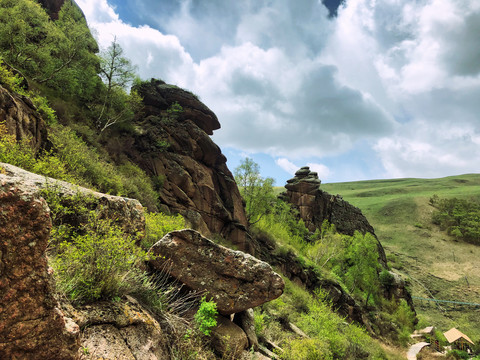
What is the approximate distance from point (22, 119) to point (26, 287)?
9304 millimetres

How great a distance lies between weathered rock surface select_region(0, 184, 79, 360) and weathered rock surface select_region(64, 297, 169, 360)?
1.98 feet

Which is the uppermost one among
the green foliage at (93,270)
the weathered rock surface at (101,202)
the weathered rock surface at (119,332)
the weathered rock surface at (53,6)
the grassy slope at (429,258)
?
the weathered rock surface at (53,6)

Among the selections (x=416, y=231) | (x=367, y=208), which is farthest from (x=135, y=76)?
(x=367, y=208)

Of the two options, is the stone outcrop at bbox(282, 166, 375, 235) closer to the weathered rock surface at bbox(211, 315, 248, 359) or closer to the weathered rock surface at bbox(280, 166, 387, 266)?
the weathered rock surface at bbox(280, 166, 387, 266)

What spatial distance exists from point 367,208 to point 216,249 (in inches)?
4899

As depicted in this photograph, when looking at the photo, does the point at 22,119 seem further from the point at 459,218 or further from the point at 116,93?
the point at 459,218

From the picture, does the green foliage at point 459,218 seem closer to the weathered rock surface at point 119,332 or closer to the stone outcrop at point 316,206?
the stone outcrop at point 316,206

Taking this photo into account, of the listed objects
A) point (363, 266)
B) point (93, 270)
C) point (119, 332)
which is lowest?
point (363, 266)

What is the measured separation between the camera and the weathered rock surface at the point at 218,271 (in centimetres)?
628

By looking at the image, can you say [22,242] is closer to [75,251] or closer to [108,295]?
[75,251]

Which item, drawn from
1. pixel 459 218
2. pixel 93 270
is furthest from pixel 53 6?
pixel 459 218

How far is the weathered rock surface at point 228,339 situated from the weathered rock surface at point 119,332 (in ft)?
5.78

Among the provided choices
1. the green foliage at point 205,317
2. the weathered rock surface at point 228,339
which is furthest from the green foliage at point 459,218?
the green foliage at point 205,317

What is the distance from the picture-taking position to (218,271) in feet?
21.5
